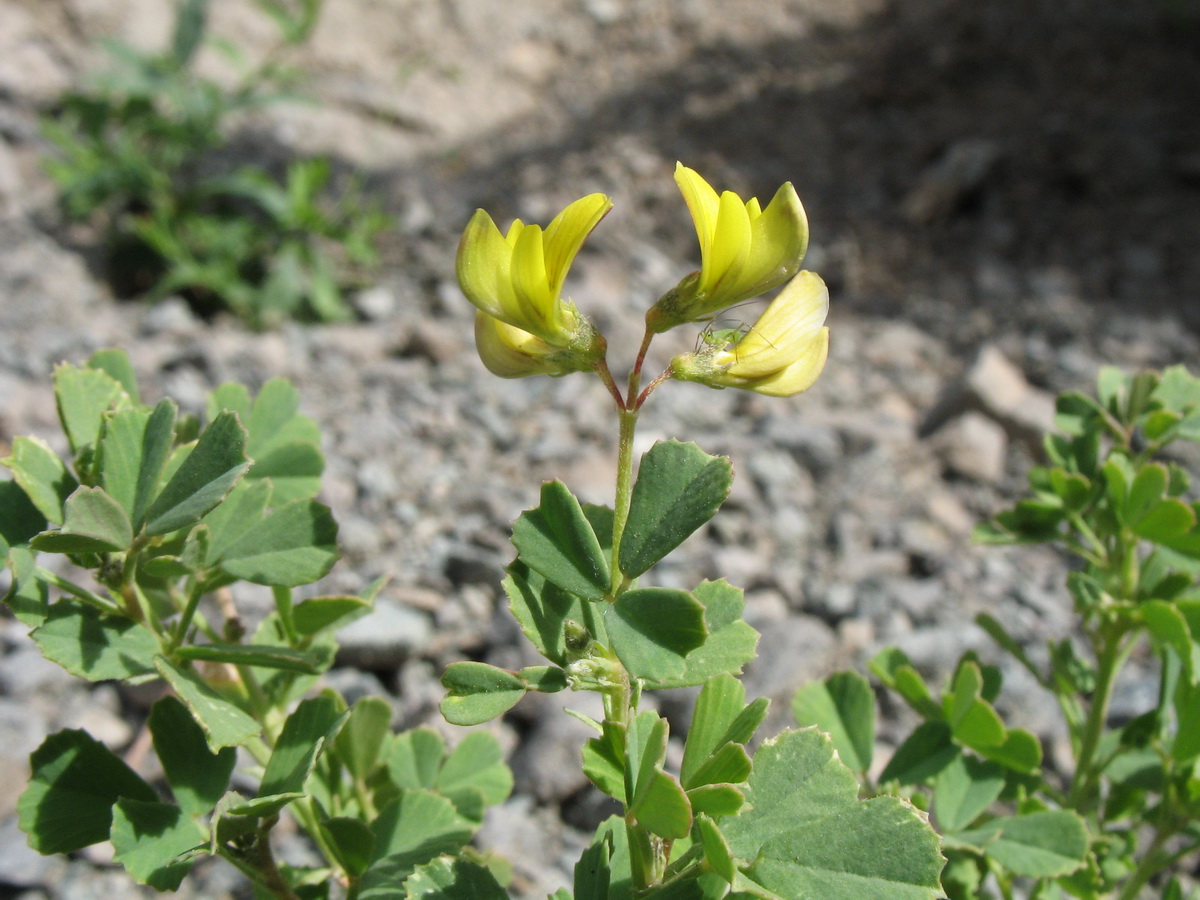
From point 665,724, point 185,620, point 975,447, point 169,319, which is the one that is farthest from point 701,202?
point 169,319

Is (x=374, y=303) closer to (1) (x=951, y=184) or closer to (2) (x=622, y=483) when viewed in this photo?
(1) (x=951, y=184)


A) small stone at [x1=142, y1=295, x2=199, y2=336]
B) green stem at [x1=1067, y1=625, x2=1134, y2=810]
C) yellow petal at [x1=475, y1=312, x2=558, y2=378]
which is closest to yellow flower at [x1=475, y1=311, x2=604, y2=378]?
yellow petal at [x1=475, y1=312, x2=558, y2=378]

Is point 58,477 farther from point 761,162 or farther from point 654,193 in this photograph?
point 761,162

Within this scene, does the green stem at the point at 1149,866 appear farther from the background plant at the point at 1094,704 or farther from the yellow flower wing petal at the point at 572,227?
the yellow flower wing petal at the point at 572,227

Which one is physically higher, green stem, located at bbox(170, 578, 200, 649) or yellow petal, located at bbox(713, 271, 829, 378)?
yellow petal, located at bbox(713, 271, 829, 378)

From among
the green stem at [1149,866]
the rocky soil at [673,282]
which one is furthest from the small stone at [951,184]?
the green stem at [1149,866]

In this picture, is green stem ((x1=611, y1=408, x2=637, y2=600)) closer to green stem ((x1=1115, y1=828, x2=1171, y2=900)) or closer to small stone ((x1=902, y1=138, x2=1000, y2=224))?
green stem ((x1=1115, y1=828, x2=1171, y2=900))

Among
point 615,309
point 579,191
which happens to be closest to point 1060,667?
point 615,309
